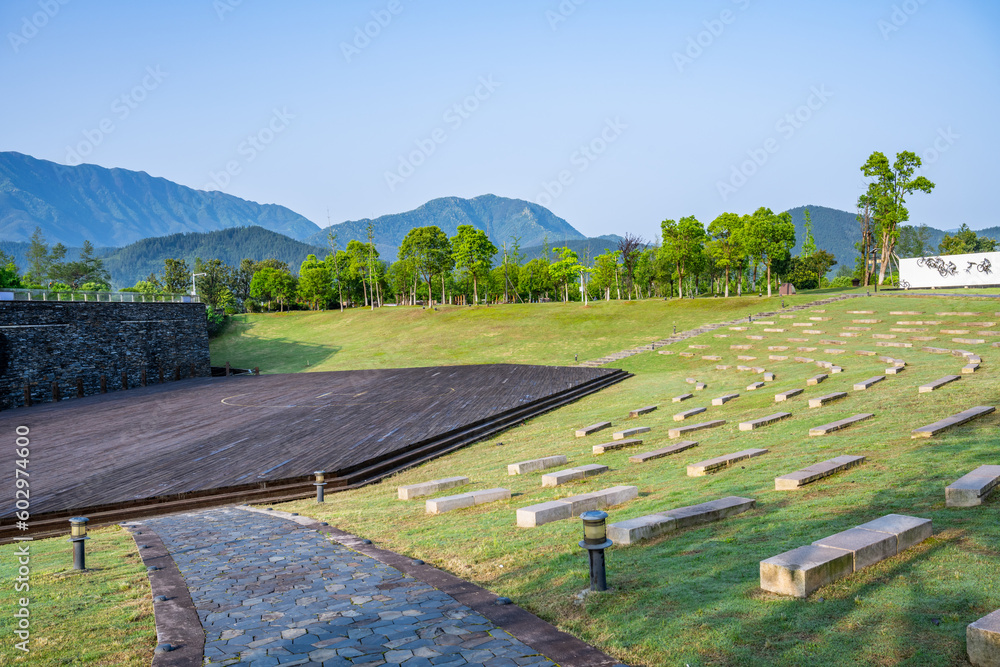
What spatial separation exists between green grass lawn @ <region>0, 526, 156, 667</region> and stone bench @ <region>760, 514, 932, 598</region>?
190 inches

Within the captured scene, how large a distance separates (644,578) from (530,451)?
32.2ft

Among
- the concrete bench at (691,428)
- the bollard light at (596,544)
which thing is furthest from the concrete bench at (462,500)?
the concrete bench at (691,428)

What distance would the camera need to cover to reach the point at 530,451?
15164 mm

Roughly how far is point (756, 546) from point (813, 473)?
8.03 feet

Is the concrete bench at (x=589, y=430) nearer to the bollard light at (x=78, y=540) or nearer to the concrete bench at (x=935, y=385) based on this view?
the concrete bench at (x=935, y=385)

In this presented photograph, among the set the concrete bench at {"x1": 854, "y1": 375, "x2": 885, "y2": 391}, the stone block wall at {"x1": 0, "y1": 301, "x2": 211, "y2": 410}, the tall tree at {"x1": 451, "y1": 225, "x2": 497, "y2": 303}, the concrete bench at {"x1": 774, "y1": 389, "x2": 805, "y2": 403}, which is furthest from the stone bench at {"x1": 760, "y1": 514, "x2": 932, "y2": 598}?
the tall tree at {"x1": 451, "y1": 225, "x2": 497, "y2": 303}

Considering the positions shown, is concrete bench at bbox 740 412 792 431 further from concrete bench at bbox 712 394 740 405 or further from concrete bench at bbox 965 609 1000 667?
concrete bench at bbox 965 609 1000 667

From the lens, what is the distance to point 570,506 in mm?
7961

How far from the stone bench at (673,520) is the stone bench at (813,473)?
2.43 ft

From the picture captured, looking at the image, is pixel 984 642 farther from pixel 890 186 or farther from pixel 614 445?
pixel 890 186

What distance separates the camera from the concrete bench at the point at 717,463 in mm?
9414

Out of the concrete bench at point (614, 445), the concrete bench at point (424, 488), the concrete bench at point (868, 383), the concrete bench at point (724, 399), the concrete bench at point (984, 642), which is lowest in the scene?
the concrete bench at point (424, 488)

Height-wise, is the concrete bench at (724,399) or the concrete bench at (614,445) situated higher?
the concrete bench at (724,399)

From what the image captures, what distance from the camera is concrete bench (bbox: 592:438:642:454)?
13148 mm
